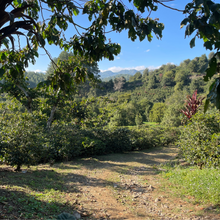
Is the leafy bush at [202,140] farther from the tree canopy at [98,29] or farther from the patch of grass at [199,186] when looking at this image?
the tree canopy at [98,29]

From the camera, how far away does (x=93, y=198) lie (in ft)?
12.0

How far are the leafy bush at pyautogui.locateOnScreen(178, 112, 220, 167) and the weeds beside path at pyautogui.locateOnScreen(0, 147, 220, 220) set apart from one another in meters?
1.36

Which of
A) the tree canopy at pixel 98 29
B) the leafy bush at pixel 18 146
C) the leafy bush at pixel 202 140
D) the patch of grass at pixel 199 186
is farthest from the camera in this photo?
the leafy bush at pixel 18 146

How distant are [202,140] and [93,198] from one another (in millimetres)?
3686

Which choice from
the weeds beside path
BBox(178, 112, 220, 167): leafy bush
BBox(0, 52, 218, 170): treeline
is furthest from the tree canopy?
BBox(178, 112, 220, 167): leafy bush

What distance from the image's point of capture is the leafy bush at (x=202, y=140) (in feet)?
15.1

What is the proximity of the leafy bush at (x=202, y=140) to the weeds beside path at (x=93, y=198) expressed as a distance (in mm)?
1362

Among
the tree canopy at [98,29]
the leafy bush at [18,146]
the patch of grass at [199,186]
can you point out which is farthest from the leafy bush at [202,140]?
the leafy bush at [18,146]

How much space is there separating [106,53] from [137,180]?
388cm

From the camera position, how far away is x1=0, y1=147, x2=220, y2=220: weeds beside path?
2.78 m

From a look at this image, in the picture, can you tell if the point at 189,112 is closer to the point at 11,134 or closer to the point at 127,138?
the point at 127,138

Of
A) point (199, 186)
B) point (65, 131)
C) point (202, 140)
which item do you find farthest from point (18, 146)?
point (202, 140)

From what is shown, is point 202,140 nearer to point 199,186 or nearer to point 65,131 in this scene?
point 199,186

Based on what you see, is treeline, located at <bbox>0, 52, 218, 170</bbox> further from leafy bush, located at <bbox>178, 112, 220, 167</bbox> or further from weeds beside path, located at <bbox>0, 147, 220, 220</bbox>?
leafy bush, located at <bbox>178, 112, 220, 167</bbox>
